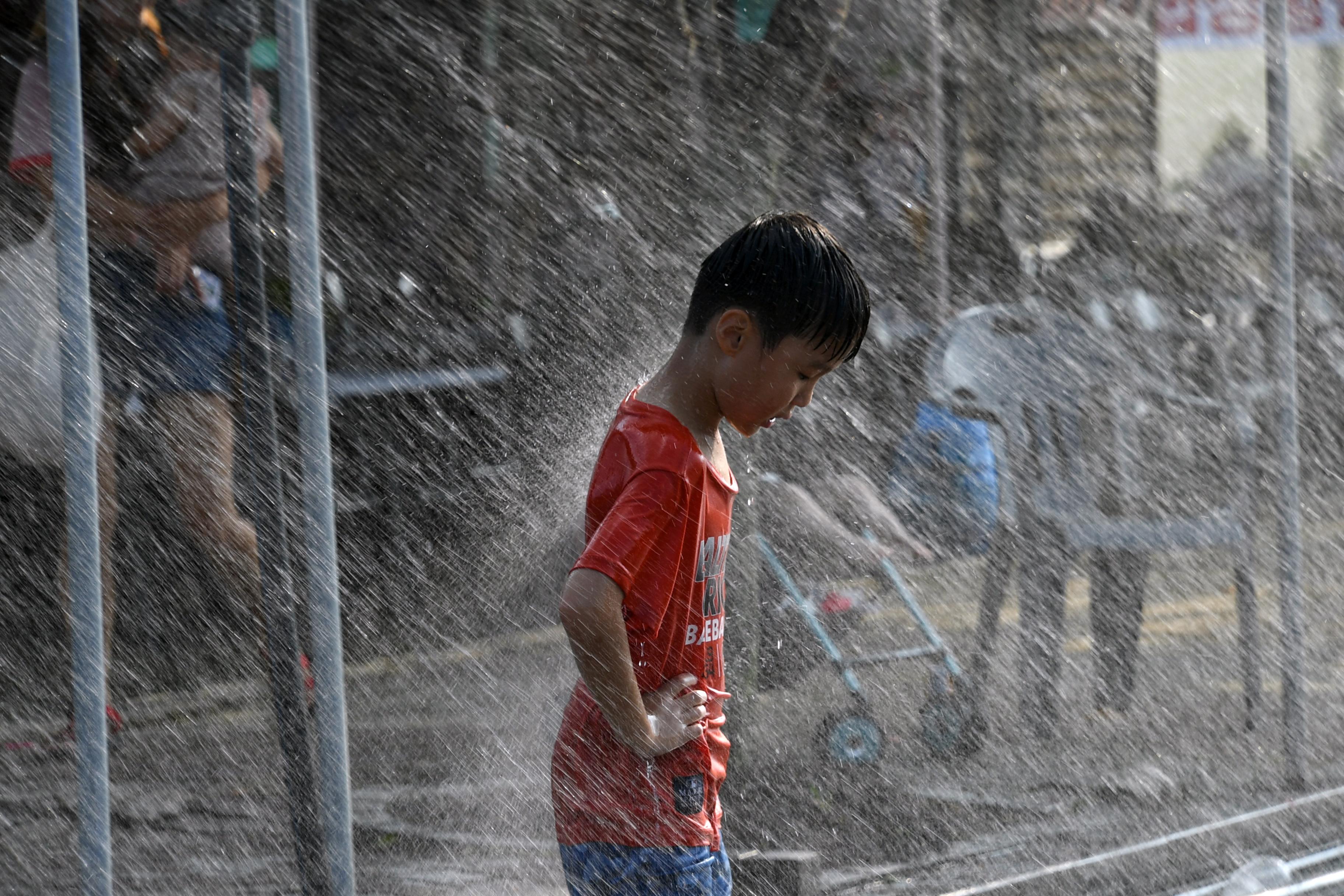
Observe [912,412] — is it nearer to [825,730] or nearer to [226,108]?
[825,730]

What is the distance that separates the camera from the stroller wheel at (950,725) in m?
→ 4.45

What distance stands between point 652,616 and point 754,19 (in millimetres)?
3199

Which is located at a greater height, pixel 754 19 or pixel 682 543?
pixel 682 543

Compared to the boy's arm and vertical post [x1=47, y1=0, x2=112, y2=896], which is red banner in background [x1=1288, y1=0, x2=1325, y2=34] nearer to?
the boy's arm

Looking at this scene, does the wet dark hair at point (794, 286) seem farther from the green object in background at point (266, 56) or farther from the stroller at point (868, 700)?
the green object in background at point (266, 56)

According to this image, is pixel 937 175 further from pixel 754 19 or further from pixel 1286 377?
pixel 1286 377

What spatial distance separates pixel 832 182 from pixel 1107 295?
130 centimetres

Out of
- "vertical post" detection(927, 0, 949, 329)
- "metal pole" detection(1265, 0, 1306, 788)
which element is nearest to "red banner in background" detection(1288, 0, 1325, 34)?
"metal pole" detection(1265, 0, 1306, 788)

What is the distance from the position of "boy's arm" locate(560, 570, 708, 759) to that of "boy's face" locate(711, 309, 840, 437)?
0.32 metres

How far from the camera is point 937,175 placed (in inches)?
285

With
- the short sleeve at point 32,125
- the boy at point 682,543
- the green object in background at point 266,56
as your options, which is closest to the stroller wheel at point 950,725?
the boy at point 682,543

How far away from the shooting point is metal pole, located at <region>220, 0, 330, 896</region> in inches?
109

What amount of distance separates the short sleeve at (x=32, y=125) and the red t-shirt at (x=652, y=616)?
2.41m

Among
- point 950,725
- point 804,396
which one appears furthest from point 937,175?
point 804,396
